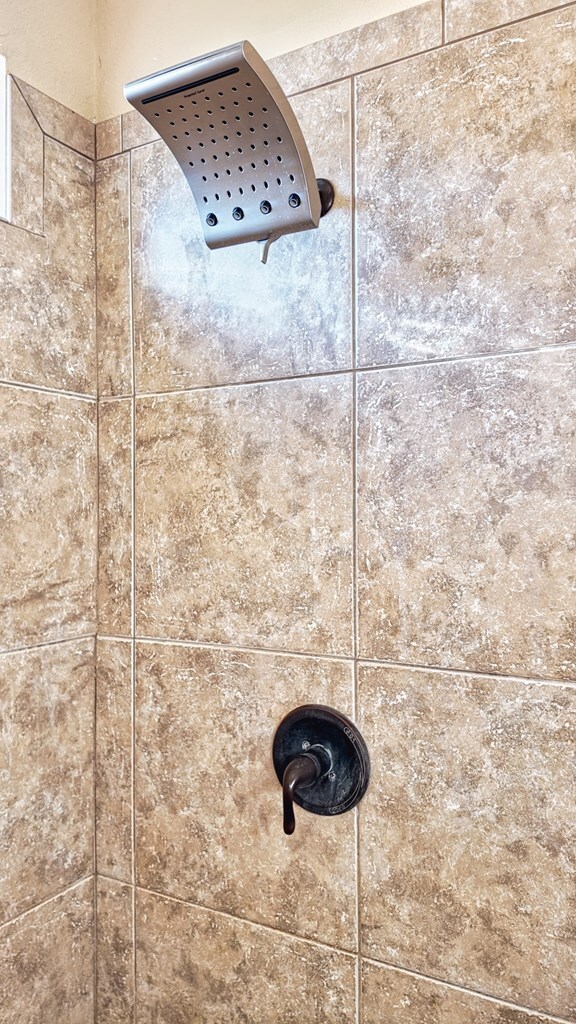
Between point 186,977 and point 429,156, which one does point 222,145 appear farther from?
point 186,977

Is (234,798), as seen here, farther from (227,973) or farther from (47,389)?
(47,389)

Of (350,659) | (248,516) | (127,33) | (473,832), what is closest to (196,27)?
(127,33)

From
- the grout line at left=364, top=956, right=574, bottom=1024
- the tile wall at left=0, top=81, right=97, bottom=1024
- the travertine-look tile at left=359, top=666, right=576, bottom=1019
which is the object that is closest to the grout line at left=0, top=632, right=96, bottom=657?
the tile wall at left=0, top=81, right=97, bottom=1024

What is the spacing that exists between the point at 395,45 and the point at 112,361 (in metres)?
0.65

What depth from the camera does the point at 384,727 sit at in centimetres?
98

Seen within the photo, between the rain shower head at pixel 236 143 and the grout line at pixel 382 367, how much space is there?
0.18m

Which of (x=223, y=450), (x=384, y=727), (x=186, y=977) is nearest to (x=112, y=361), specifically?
(x=223, y=450)

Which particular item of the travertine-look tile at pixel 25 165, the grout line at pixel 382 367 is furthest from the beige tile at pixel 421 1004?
the travertine-look tile at pixel 25 165

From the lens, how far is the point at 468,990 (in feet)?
3.03

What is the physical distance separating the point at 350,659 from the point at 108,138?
0.98 meters

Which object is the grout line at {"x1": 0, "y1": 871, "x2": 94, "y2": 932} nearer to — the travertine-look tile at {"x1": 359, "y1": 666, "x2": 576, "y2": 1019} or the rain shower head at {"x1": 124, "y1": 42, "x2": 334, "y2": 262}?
the travertine-look tile at {"x1": 359, "y1": 666, "x2": 576, "y2": 1019}

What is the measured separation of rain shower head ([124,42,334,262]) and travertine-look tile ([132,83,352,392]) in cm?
5

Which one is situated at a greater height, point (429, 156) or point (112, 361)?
point (429, 156)

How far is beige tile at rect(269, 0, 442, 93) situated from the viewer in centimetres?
95
